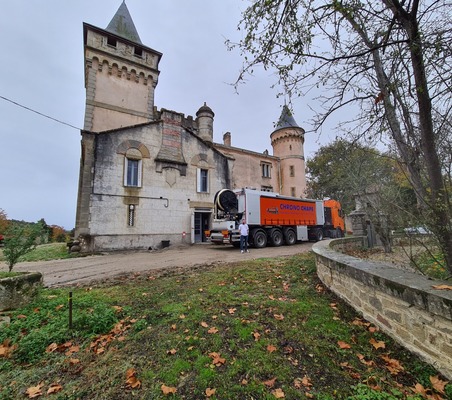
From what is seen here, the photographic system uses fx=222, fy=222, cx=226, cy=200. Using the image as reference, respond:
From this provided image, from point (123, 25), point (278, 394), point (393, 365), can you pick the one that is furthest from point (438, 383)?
point (123, 25)

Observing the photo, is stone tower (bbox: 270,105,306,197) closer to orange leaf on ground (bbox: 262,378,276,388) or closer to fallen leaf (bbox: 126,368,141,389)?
orange leaf on ground (bbox: 262,378,276,388)

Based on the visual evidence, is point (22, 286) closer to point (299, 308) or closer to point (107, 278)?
point (107, 278)

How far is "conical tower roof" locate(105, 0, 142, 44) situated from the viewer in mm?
19253

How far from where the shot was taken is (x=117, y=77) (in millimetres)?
17719

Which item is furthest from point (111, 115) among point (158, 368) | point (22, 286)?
point (158, 368)

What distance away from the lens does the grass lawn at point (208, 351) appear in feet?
7.05

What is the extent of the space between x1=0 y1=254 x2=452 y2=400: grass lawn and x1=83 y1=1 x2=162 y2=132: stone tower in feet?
53.7

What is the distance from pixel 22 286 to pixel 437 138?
25.1 ft

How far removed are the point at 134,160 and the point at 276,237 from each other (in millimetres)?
10566

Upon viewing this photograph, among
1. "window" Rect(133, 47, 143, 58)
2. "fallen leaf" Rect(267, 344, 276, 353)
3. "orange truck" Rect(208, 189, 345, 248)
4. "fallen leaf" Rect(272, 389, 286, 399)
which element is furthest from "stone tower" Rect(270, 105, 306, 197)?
"fallen leaf" Rect(272, 389, 286, 399)

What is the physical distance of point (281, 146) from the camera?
2764 cm

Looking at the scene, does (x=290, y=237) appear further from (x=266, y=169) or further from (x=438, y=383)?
(x=266, y=169)

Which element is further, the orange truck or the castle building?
the castle building

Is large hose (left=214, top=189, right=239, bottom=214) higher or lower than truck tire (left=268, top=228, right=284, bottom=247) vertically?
higher
